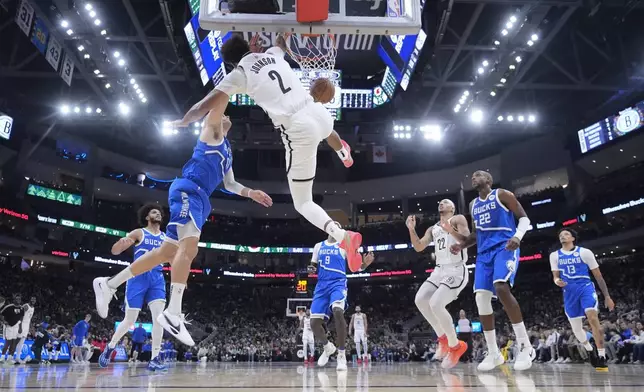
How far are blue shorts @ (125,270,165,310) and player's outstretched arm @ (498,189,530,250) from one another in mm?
4385

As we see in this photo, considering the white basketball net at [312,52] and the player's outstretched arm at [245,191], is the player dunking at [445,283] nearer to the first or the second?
the player's outstretched arm at [245,191]

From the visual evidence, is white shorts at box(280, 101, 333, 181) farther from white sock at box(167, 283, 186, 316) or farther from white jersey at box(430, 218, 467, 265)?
white jersey at box(430, 218, 467, 265)

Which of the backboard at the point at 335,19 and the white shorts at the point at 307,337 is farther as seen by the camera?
the white shorts at the point at 307,337

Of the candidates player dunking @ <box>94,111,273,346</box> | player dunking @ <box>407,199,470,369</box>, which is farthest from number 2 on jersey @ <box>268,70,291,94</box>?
player dunking @ <box>407,199,470,369</box>

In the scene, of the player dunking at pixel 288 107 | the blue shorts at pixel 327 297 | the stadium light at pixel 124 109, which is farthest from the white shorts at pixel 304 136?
the stadium light at pixel 124 109

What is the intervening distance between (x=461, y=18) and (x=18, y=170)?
22637mm

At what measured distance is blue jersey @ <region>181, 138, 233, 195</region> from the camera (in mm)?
4594

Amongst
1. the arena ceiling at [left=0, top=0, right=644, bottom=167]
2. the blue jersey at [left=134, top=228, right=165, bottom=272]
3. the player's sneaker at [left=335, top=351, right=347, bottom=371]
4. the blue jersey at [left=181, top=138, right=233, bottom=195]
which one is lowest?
the player's sneaker at [left=335, top=351, right=347, bottom=371]

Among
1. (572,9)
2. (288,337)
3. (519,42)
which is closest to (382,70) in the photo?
(519,42)

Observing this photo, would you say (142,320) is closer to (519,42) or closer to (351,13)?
(519,42)

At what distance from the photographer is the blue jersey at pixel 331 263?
7.40 meters

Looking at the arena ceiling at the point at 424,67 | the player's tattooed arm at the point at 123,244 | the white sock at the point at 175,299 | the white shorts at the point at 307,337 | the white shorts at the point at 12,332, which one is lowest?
the white shorts at the point at 307,337

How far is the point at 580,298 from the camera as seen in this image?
7254mm

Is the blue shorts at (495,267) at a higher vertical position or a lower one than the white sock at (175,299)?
higher
